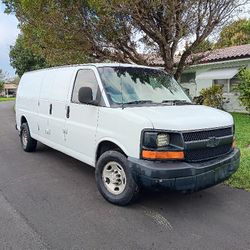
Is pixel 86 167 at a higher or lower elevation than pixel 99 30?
lower

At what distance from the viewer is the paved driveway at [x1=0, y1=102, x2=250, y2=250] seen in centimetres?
354

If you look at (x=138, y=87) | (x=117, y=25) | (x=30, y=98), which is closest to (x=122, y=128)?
(x=138, y=87)

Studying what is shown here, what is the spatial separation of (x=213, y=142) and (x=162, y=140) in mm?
785

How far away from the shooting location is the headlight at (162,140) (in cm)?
406

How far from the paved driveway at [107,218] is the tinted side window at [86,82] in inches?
59.9

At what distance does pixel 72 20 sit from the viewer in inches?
472

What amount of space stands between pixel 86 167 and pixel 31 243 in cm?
310

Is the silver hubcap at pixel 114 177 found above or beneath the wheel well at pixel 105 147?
beneath

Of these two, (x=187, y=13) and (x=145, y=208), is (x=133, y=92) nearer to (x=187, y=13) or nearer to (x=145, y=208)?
(x=145, y=208)

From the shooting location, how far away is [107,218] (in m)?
4.14

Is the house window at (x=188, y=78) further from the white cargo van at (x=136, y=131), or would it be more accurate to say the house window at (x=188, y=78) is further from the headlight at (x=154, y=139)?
the headlight at (x=154, y=139)

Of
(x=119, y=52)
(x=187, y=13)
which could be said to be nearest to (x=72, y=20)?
(x=119, y=52)

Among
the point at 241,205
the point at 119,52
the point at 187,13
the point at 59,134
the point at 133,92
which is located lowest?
the point at 241,205

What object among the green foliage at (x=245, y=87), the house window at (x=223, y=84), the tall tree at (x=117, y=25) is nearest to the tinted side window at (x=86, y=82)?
the tall tree at (x=117, y=25)
